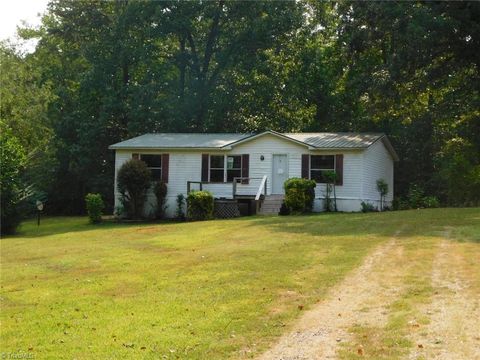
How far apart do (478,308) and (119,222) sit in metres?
22.2

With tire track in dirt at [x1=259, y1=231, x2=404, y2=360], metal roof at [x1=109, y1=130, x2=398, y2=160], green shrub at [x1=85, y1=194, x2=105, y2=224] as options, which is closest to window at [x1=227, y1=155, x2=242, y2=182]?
metal roof at [x1=109, y1=130, x2=398, y2=160]

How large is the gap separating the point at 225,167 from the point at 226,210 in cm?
284

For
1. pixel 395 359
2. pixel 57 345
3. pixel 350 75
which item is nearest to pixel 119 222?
pixel 350 75

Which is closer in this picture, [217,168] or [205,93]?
[217,168]

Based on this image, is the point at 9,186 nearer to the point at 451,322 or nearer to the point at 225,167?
the point at 225,167

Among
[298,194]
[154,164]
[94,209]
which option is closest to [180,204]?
[154,164]

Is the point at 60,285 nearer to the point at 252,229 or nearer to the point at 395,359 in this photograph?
the point at 395,359

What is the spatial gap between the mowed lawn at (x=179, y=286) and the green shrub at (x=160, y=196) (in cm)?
997

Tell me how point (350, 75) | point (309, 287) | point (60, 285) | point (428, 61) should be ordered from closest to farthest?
point (309, 287), point (60, 285), point (428, 61), point (350, 75)

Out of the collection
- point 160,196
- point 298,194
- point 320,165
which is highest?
point 320,165

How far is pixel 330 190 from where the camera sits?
27.2 metres

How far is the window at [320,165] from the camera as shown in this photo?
27703 millimetres

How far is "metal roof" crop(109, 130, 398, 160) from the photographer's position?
27.6m

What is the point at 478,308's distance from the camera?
26.3 feet
